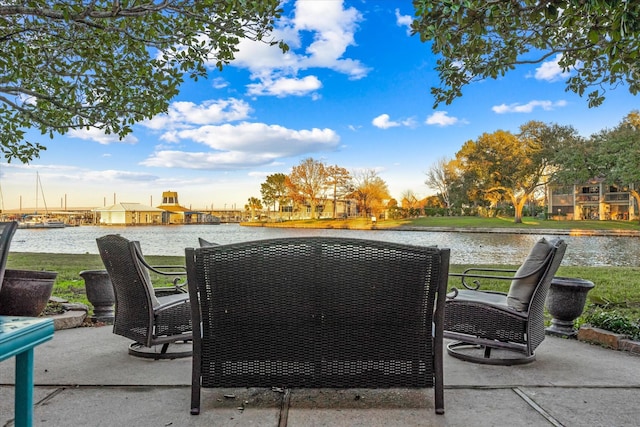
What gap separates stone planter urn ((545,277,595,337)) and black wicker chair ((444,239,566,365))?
821 mm

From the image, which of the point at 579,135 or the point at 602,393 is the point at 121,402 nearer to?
the point at 602,393

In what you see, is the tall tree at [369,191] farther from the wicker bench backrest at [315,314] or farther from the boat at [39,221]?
the wicker bench backrest at [315,314]

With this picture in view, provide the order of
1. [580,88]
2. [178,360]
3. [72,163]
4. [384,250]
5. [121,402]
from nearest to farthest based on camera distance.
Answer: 1. [384,250]
2. [121,402]
3. [178,360]
4. [580,88]
5. [72,163]

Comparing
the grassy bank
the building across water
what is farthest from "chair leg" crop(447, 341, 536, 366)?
the building across water

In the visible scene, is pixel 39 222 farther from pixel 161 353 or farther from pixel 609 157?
pixel 609 157

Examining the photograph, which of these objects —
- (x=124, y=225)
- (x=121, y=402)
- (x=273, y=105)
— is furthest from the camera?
(x=124, y=225)

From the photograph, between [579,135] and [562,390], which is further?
[579,135]

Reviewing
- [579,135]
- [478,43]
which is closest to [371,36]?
[478,43]

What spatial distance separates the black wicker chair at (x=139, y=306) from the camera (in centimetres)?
236

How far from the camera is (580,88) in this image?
4.46 metres

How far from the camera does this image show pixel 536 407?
183 cm

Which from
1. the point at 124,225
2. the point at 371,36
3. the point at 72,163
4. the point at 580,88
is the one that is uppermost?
the point at 371,36

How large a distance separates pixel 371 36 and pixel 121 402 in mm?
12840

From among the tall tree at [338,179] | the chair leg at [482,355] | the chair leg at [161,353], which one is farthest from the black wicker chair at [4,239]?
the tall tree at [338,179]
